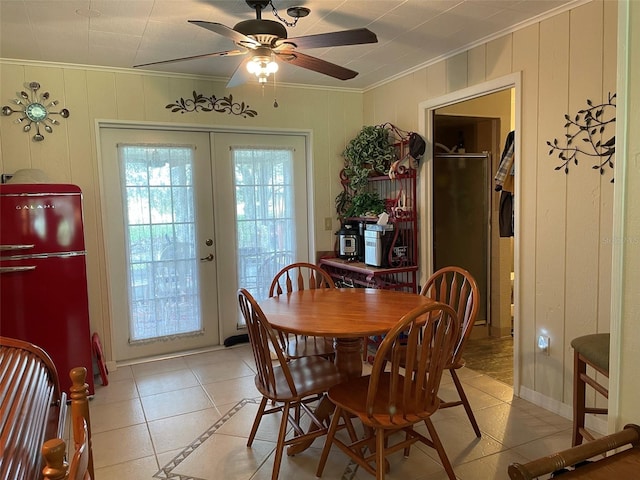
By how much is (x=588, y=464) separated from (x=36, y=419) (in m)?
1.46

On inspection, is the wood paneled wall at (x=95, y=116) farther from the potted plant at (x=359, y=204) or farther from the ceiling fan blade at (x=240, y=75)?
the ceiling fan blade at (x=240, y=75)

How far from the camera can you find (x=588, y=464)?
3.96 feet

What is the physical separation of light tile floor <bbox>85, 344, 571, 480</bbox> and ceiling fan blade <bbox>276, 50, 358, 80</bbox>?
207cm

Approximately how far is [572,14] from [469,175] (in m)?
1.97

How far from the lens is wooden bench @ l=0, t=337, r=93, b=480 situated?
892mm

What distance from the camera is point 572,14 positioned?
257 cm

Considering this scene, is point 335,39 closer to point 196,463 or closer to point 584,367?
point 584,367

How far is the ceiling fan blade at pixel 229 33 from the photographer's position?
6.47 ft

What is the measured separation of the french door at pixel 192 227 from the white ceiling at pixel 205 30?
761mm

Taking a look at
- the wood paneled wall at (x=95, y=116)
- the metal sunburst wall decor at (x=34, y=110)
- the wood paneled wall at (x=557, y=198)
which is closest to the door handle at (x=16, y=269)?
the wood paneled wall at (x=95, y=116)

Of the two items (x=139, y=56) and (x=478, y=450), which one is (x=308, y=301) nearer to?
(x=478, y=450)

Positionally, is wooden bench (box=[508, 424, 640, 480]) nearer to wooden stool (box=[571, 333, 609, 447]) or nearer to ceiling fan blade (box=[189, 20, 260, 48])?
wooden stool (box=[571, 333, 609, 447])

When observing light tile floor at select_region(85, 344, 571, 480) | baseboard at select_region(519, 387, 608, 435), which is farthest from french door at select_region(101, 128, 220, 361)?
baseboard at select_region(519, 387, 608, 435)

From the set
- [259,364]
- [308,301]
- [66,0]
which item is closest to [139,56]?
A: [66,0]
